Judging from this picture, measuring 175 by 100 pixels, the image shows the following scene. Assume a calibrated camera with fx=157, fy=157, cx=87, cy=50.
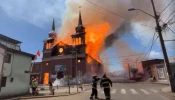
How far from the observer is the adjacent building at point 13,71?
1722cm

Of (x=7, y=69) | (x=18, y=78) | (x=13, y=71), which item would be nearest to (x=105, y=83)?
(x=7, y=69)

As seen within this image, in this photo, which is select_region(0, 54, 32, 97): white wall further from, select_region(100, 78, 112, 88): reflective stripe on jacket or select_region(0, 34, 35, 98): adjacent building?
select_region(100, 78, 112, 88): reflective stripe on jacket

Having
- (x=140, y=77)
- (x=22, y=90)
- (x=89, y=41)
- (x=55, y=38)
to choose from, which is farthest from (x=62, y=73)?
(x=22, y=90)

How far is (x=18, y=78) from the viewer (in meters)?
19.5

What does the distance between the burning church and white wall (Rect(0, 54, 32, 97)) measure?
32357 mm

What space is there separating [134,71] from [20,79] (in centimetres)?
5448

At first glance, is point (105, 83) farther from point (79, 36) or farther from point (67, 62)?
point (79, 36)

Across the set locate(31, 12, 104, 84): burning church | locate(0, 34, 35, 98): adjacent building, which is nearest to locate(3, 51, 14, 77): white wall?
locate(0, 34, 35, 98): adjacent building

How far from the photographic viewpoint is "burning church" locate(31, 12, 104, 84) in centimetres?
5631

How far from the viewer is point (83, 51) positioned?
195 feet

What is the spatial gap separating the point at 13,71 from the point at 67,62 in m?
39.5

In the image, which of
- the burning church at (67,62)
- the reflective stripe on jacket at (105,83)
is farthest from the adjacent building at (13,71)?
the burning church at (67,62)

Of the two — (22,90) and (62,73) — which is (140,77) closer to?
(62,73)

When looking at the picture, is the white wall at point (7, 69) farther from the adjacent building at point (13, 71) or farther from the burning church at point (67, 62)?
the burning church at point (67, 62)
